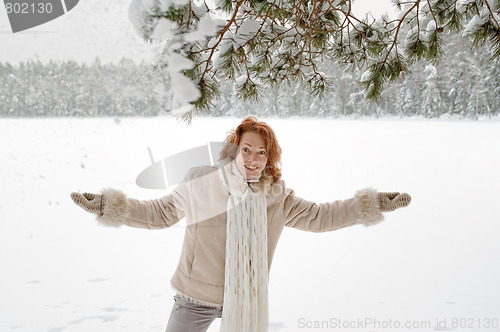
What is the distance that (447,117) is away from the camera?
17984mm

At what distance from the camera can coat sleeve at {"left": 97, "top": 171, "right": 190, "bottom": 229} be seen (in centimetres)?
143

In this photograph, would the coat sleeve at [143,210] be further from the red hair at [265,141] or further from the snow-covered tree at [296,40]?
the snow-covered tree at [296,40]

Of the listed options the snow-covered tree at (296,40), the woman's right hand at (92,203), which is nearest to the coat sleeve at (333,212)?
the snow-covered tree at (296,40)

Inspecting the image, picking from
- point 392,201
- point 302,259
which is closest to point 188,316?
point 392,201

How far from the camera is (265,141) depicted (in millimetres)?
1576

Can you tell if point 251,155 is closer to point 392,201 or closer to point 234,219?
point 234,219

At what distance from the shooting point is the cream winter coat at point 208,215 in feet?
4.95

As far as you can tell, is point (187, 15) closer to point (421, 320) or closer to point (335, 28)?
point (335, 28)

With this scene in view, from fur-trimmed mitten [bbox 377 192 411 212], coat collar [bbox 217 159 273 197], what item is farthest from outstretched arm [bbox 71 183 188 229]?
fur-trimmed mitten [bbox 377 192 411 212]

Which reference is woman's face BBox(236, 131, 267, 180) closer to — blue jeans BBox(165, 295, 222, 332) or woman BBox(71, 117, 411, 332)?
woman BBox(71, 117, 411, 332)

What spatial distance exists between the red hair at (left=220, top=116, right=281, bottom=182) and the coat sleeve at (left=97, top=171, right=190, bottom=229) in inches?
9.3

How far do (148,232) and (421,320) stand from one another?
2.95m

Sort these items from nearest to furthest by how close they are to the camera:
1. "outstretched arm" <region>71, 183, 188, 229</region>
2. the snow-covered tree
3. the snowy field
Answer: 1. the snow-covered tree
2. "outstretched arm" <region>71, 183, 188, 229</region>
3. the snowy field

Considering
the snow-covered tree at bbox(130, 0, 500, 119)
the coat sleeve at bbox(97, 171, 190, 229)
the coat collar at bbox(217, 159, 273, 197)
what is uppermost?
the snow-covered tree at bbox(130, 0, 500, 119)
